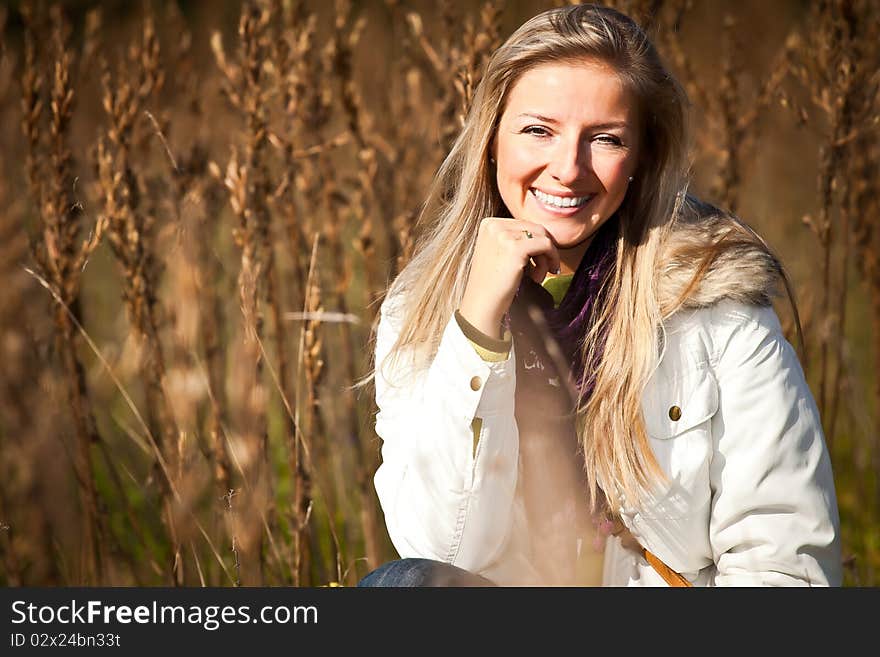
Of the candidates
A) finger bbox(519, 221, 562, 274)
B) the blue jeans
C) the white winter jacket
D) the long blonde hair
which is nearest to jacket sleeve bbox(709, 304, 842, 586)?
the white winter jacket

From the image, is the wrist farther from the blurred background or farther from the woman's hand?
the blurred background

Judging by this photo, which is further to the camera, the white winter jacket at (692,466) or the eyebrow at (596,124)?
the eyebrow at (596,124)

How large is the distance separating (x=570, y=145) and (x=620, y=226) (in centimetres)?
20

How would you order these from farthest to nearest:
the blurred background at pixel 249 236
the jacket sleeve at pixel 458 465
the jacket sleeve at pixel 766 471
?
the blurred background at pixel 249 236 → the jacket sleeve at pixel 458 465 → the jacket sleeve at pixel 766 471

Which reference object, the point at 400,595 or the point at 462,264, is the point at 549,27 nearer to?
the point at 462,264

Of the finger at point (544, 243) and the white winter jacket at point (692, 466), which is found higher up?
the finger at point (544, 243)

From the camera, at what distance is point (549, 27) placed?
1567 mm

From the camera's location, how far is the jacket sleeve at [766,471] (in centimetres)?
139

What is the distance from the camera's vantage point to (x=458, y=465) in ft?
4.99

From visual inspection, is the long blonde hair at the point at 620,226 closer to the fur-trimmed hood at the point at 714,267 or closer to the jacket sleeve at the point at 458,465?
the fur-trimmed hood at the point at 714,267

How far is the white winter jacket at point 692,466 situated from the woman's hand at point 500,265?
0.16ft

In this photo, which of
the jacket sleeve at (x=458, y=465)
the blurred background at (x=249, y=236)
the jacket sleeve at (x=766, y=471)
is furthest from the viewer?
the blurred background at (x=249, y=236)

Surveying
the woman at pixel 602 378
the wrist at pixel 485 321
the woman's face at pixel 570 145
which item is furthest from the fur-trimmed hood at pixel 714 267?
the wrist at pixel 485 321

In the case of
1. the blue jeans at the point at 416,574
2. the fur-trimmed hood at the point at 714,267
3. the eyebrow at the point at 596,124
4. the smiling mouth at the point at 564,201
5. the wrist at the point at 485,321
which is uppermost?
the eyebrow at the point at 596,124
